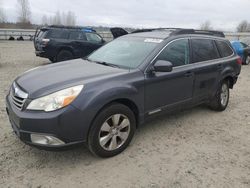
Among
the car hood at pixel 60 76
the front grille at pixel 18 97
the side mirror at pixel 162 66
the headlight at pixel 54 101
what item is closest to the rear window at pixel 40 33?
the car hood at pixel 60 76

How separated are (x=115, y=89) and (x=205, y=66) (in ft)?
7.24

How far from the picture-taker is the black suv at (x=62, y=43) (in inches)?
424

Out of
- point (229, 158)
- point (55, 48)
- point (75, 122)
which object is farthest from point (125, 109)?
point (55, 48)

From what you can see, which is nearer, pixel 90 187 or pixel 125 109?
pixel 90 187

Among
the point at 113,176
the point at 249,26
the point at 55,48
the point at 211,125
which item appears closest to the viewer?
the point at 113,176

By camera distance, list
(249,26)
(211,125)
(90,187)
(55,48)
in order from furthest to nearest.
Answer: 1. (249,26)
2. (55,48)
3. (211,125)
4. (90,187)

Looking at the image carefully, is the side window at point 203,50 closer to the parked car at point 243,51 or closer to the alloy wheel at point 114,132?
the alloy wheel at point 114,132

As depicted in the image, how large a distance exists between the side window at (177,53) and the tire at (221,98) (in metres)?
1.41

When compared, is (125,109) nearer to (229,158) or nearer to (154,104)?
(154,104)

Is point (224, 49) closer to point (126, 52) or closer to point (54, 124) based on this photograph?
point (126, 52)

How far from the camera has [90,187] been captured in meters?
2.89

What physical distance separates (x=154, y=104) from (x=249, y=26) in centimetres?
8658

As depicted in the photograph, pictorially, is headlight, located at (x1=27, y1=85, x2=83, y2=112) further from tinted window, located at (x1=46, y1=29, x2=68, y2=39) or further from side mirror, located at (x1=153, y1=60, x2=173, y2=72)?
tinted window, located at (x1=46, y1=29, x2=68, y2=39)

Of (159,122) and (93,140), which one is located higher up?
(93,140)
